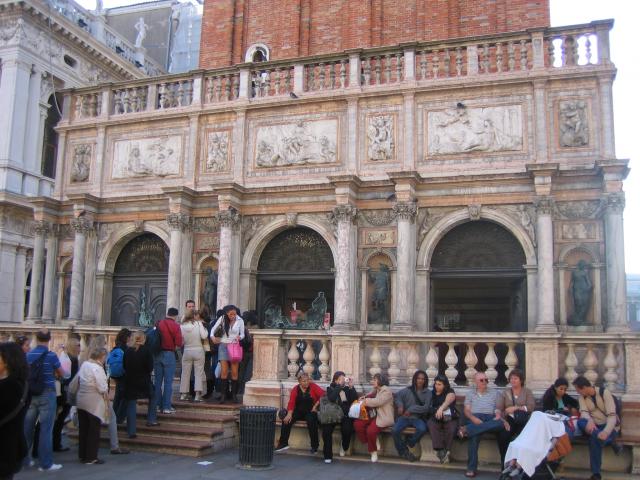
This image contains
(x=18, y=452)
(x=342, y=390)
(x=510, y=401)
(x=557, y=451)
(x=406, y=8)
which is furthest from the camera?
(x=406, y=8)

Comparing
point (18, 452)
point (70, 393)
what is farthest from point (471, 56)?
point (18, 452)

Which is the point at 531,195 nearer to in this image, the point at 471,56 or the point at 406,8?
the point at 471,56

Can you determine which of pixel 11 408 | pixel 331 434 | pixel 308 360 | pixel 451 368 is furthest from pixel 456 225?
pixel 11 408

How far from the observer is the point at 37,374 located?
30.2 ft

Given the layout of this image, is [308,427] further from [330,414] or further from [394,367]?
[394,367]

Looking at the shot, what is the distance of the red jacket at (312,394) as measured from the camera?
35.5ft

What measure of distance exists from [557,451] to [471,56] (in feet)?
31.1

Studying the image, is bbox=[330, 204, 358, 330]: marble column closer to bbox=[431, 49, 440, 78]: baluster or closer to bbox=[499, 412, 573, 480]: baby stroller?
bbox=[431, 49, 440, 78]: baluster

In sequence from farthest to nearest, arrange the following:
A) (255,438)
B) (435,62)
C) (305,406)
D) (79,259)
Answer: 1. (79,259)
2. (435,62)
3. (305,406)
4. (255,438)

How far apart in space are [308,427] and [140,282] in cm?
844

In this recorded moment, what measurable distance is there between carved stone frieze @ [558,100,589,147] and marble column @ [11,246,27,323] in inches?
768

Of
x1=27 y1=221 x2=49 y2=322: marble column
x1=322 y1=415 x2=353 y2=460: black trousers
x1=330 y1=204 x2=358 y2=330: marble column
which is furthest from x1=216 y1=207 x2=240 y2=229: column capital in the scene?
x1=322 y1=415 x2=353 y2=460: black trousers

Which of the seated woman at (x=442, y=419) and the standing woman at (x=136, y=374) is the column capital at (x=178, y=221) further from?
the seated woman at (x=442, y=419)

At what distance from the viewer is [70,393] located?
10094 mm
